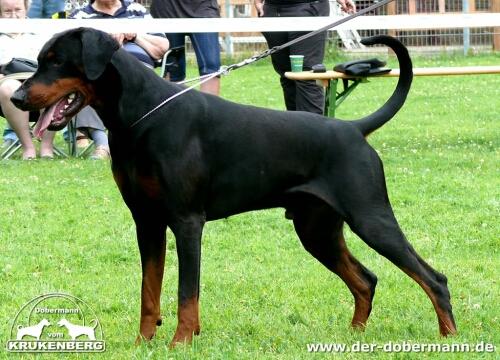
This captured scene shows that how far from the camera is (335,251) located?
5.21 meters

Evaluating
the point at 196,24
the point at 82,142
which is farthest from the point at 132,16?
the point at 82,142

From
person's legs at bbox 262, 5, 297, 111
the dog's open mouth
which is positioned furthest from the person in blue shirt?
the dog's open mouth

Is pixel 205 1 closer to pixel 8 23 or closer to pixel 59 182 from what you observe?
pixel 8 23

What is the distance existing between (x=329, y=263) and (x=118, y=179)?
4.03 ft

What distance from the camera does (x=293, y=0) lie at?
1012 cm

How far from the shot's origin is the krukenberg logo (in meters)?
4.80

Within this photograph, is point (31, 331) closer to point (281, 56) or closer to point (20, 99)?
point (20, 99)

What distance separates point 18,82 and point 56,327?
19.4 ft

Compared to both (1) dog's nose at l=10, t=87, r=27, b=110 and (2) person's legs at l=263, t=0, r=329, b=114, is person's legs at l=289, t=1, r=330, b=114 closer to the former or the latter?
(2) person's legs at l=263, t=0, r=329, b=114

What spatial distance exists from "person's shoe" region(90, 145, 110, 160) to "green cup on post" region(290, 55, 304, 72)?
2.19 m

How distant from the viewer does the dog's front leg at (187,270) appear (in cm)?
464

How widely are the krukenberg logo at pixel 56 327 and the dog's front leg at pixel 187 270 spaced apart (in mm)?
438

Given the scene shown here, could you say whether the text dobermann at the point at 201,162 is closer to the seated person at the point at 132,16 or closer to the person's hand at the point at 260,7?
the seated person at the point at 132,16

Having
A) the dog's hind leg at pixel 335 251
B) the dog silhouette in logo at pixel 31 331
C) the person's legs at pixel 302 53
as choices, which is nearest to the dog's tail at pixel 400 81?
the dog's hind leg at pixel 335 251
